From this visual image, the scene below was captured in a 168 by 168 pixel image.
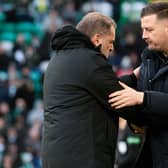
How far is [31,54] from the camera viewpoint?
14.6 meters

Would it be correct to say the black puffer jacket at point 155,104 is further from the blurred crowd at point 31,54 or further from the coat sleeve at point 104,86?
the blurred crowd at point 31,54

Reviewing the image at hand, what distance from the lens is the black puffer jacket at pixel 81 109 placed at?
527 cm

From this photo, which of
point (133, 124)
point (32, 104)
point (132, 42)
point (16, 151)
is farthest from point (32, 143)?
point (133, 124)

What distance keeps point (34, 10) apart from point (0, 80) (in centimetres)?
277

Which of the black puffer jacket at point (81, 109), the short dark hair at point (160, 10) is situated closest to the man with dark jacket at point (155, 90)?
the short dark hair at point (160, 10)

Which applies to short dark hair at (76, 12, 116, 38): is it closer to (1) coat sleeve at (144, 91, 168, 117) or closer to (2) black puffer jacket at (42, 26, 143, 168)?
(2) black puffer jacket at (42, 26, 143, 168)

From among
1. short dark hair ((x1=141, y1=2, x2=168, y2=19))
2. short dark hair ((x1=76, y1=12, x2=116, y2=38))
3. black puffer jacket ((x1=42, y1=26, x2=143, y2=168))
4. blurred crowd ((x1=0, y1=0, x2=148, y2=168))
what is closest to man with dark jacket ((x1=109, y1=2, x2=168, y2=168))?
short dark hair ((x1=141, y1=2, x2=168, y2=19))

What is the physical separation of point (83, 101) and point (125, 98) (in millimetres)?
283

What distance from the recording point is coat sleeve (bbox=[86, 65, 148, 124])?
17.2 feet

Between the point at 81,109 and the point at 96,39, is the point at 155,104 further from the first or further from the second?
the point at 96,39

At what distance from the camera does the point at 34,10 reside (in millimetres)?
16422

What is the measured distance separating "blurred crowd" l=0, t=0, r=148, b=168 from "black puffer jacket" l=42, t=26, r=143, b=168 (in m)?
6.59

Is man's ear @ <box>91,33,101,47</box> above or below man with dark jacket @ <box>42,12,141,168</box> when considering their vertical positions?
above

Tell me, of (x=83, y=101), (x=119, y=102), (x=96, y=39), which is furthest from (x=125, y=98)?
(x=96, y=39)
